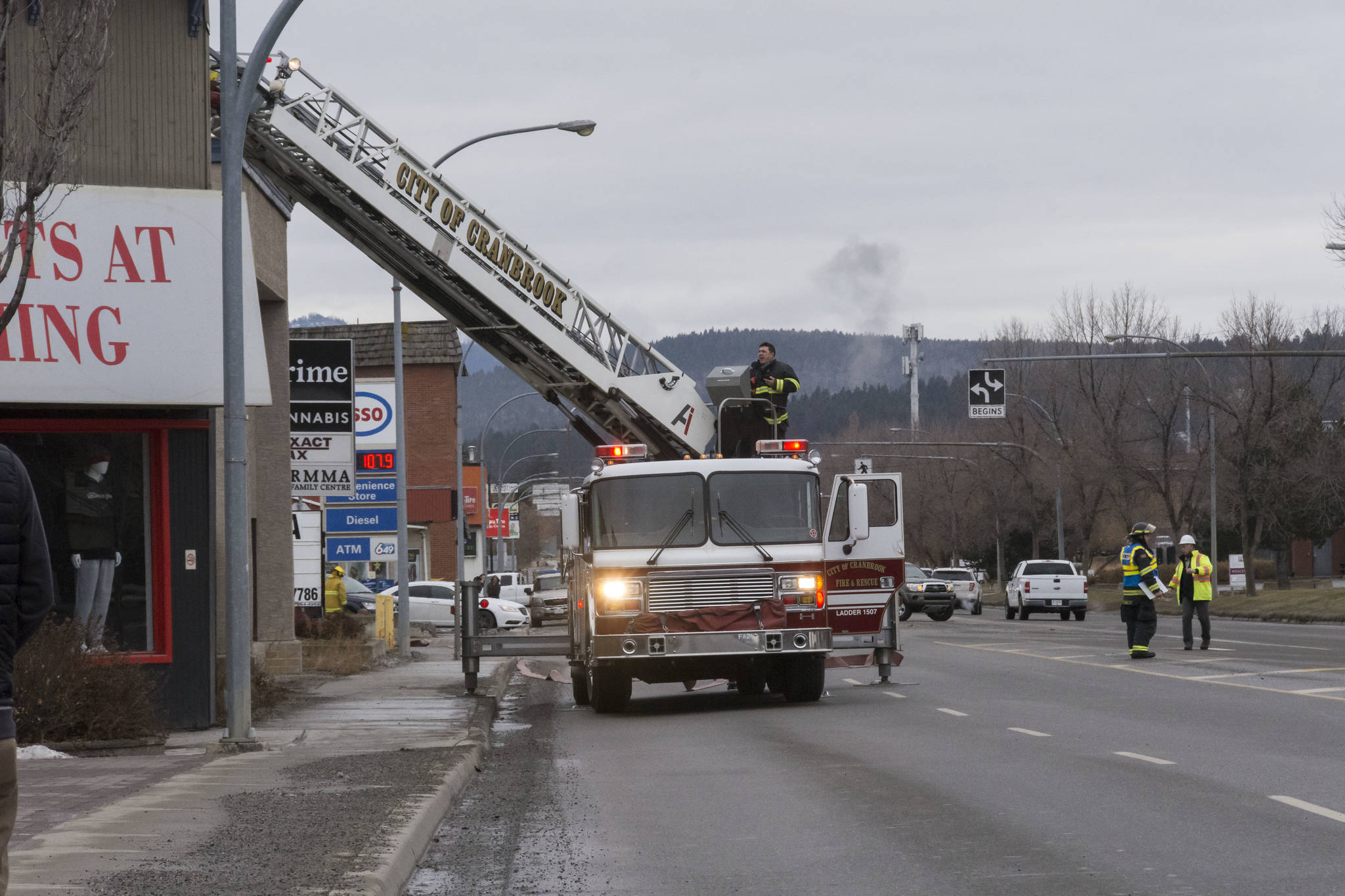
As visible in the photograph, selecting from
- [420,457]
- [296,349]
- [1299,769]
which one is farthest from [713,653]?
[420,457]

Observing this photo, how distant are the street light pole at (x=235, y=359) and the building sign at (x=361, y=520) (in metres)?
16.4

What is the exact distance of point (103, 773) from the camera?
37.3ft

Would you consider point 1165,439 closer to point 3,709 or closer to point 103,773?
point 103,773

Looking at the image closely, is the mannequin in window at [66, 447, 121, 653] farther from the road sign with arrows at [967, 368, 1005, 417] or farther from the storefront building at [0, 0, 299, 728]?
the road sign with arrows at [967, 368, 1005, 417]

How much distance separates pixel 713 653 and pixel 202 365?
18.9 feet

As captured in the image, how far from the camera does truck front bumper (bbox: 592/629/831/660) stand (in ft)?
54.3

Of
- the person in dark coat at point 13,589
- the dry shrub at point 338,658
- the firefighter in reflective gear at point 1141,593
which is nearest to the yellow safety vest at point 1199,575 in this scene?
the firefighter in reflective gear at point 1141,593

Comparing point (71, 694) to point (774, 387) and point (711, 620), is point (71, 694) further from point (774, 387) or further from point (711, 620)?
point (774, 387)

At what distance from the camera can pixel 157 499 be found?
48.9 feet

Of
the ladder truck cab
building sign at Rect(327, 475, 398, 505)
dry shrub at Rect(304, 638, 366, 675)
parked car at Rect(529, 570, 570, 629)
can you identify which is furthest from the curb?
parked car at Rect(529, 570, 570, 629)

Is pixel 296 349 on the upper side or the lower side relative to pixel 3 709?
upper

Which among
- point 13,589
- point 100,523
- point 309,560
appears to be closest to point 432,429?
point 309,560

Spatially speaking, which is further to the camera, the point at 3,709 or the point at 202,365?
the point at 202,365

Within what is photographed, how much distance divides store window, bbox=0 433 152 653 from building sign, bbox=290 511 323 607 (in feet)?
49.0
